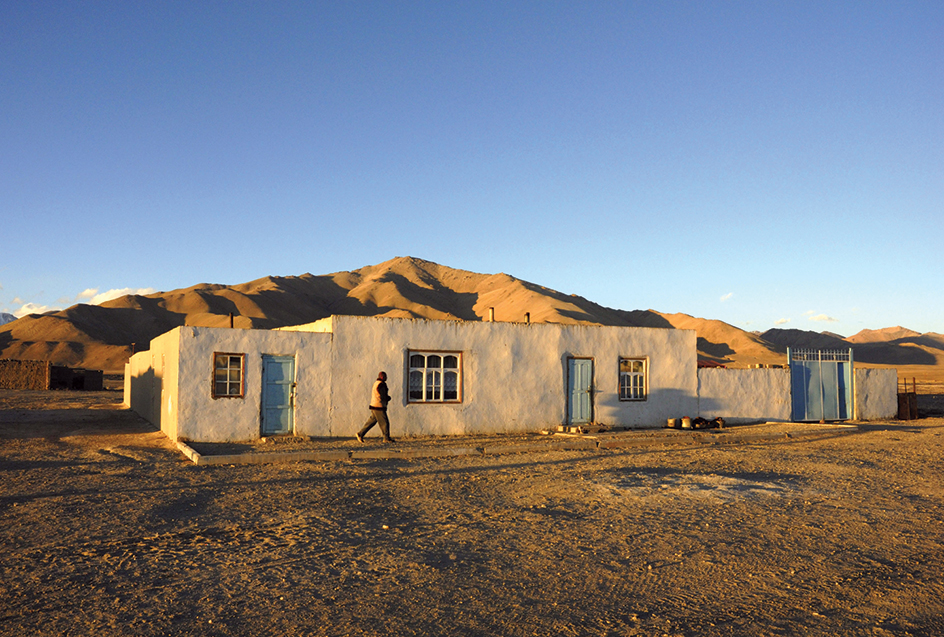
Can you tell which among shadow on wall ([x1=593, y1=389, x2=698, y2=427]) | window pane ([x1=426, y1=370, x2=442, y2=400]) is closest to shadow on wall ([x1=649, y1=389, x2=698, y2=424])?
shadow on wall ([x1=593, y1=389, x2=698, y2=427])

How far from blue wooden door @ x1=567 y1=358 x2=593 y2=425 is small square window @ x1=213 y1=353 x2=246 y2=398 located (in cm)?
851

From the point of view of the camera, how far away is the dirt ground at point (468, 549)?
15.3ft

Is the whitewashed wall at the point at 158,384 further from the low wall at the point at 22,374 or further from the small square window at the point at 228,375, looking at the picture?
the low wall at the point at 22,374

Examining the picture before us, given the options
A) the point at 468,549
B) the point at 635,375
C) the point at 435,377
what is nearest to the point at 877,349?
the point at 635,375

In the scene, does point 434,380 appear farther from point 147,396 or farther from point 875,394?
point 875,394

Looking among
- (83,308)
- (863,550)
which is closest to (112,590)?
(863,550)

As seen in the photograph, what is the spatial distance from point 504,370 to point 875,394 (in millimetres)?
14386

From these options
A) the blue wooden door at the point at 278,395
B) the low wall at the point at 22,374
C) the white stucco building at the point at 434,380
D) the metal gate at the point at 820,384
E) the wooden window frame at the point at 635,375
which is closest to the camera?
the white stucco building at the point at 434,380

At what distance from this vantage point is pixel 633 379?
64.1 feet

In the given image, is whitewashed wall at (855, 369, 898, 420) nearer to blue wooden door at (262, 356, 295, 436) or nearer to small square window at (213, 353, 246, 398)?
blue wooden door at (262, 356, 295, 436)

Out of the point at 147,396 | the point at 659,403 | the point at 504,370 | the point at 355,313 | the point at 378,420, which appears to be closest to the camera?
the point at 378,420

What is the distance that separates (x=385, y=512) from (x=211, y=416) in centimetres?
838

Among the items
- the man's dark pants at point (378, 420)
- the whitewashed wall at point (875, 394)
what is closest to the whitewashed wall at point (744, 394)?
the whitewashed wall at point (875, 394)

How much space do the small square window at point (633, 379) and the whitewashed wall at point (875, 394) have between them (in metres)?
8.89
